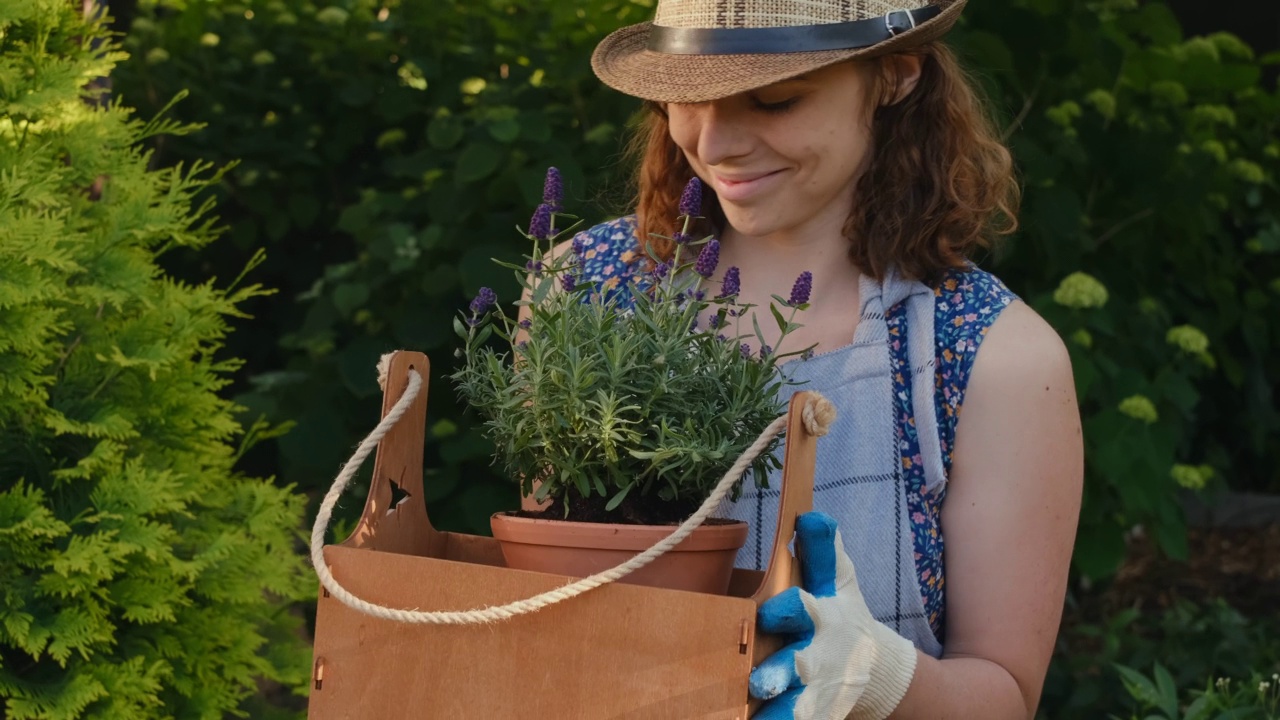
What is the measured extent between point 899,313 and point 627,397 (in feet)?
2.14

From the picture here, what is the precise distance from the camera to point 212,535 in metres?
2.23

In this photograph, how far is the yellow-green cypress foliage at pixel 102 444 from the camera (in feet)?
6.47

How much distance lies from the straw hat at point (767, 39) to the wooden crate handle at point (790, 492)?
484 mm

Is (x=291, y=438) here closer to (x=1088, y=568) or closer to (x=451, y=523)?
(x=451, y=523)

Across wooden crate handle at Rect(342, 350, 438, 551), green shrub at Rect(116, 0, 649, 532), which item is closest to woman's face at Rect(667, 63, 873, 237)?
wooden crate handle at Rect(342, 350, 438, 551)

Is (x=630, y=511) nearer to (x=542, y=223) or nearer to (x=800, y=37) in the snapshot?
(x=542, y=223)

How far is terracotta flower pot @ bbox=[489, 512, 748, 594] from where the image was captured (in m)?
1.27

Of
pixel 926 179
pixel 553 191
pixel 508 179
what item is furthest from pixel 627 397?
pixel 508 179

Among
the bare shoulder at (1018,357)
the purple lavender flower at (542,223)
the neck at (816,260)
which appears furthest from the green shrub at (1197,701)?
the purple lavender flower at (542,223)

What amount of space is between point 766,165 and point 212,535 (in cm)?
111

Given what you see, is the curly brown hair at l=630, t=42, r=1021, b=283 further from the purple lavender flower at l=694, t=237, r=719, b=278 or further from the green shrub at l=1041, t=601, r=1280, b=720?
the green shrub at l=1041, t=601, r=1280, b=720

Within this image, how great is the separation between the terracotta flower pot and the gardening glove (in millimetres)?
87

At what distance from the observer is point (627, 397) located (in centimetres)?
125

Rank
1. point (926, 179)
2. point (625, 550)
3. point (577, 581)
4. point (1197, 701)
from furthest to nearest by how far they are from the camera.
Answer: point (1197, 701) → point (926, 179) → point (625, 550) → point (577, 581)
